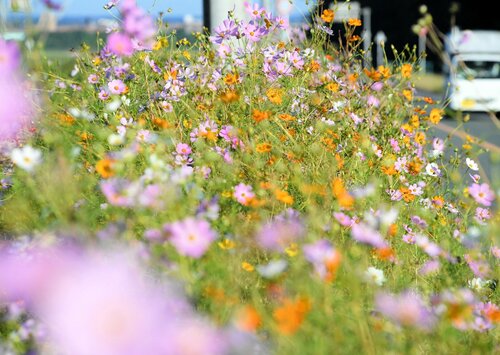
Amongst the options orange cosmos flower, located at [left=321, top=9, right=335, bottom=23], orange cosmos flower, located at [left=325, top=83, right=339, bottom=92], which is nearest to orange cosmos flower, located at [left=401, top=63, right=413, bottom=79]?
orange cosmos flower, located at [left=325, top=83, right=339, bottom=92]

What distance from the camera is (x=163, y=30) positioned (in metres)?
5.23

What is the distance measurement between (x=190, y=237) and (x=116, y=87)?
2412 mm

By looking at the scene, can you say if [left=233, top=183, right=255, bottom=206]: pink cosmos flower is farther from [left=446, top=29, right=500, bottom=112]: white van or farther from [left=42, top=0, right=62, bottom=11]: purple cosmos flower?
[left=446, top=29, right=500, bottom=112]: white van

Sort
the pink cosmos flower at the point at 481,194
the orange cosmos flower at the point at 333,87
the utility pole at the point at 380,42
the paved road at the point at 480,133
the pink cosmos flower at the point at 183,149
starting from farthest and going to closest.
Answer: the paved road at the point at 480,133 → the utility pole at the point at 380,42 → the orange cosmos flower at the point at 333,87 → the pink cosmos flower at the point at 183,149 → the pink cosmos flower at the point at 481,194

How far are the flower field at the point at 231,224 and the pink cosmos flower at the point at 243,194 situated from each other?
0.04 ft

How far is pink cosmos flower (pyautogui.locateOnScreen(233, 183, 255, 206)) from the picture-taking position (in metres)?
2.87

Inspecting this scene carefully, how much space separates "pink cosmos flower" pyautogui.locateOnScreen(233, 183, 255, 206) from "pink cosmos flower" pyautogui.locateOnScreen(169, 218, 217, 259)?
2.04 feet

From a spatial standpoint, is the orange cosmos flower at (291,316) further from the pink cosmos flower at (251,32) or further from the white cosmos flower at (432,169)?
the pink cosmos flower at (251,32)

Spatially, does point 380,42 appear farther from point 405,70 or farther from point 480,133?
point 480,133

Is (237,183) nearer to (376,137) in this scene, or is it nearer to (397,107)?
(376,137)

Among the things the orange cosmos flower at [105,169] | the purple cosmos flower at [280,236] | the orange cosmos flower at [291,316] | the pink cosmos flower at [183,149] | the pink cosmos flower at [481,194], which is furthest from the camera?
the pink cosmos flower at [183,149]

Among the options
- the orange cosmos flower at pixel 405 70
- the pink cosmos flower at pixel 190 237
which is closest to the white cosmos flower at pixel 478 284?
the pink cosmos flower at pixel 190 237

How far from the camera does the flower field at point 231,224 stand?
6.48 ft

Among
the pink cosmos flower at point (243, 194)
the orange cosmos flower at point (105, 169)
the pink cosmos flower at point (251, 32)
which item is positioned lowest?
the pink cosmos flower at point (243, 194)
